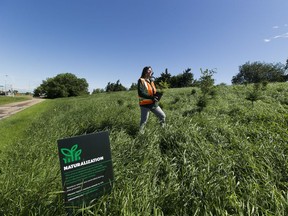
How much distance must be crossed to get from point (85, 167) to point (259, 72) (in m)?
76.0

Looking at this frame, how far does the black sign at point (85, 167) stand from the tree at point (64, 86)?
74269 millimetres

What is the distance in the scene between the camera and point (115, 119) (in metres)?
6.33

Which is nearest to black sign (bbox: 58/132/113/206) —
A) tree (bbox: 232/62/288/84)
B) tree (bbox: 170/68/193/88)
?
tree (bbox: 170/68/193/88)

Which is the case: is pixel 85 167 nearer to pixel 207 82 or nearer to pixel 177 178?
pixel 177 178

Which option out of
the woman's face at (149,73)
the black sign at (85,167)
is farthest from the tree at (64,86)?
the black sign at (85,167)

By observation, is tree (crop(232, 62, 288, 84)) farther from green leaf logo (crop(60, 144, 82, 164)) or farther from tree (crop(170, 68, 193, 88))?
green leaf logo (crop(60, 144, 82, 164))

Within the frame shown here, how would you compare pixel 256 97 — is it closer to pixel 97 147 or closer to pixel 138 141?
pixel 138 141

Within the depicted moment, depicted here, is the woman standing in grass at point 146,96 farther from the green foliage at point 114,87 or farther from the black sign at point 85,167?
the green foliage at point 114,87

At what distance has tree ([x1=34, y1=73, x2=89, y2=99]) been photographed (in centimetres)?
7031

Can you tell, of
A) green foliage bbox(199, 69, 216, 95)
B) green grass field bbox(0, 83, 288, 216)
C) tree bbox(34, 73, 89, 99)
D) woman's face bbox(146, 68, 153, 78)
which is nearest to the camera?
green grass field bbox(0, 83, 288, 216)

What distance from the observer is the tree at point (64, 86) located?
7031cm

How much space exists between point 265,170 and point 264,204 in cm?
82

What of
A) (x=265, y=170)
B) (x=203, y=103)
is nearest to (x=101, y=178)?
(x=265, y=170)

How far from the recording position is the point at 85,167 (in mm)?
1803
